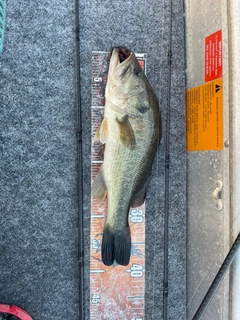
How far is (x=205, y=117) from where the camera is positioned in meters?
1.15

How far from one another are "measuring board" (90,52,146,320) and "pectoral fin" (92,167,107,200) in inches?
2.6

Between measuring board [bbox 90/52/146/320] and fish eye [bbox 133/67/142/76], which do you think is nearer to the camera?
fish eye [bbox 133/67/142/76]

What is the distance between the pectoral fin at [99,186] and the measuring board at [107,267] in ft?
0.22

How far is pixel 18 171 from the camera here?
1247mm

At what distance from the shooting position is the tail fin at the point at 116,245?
3.73 feet

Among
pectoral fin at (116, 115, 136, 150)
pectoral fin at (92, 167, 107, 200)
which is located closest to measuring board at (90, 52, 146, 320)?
pectoral fin at (92, 167, 107, 200)

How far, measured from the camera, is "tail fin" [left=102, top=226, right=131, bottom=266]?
1.14m

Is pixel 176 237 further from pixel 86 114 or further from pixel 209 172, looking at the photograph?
pixel 86 114

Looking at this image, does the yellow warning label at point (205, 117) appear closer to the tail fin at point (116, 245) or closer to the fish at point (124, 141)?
the fish at point (124, 141)

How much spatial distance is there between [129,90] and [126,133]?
126mm

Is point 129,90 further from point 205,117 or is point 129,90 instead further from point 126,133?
A: point 205,117

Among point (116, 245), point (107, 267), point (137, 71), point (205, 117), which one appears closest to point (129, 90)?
point (137, 71)

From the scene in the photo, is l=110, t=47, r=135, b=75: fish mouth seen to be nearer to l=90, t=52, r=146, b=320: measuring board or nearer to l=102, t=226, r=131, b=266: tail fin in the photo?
l=90, t=52, r=146, b=320: measuring board

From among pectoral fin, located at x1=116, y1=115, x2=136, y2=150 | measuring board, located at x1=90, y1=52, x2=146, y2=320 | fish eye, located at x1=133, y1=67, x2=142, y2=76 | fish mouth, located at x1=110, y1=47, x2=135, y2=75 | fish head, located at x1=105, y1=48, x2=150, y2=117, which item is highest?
fish mouth, located at x1=110, y1=47, x2=135, y2=75
